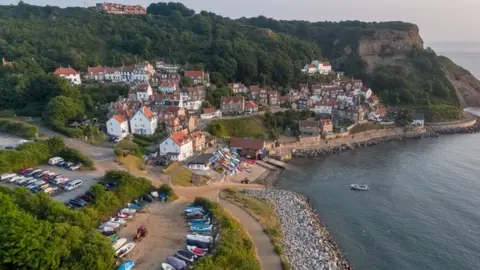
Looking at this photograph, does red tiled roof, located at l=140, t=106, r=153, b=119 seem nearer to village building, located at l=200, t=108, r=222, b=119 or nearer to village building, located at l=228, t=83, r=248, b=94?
village building, located at l=200, t=108, r=222, b=119

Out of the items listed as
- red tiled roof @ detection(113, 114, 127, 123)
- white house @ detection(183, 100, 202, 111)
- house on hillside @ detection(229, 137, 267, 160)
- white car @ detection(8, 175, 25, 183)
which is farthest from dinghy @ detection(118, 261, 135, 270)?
white house @ detection(183, 100, 202, 111)

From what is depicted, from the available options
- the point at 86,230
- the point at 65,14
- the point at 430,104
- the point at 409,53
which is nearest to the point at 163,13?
the point at 65,14

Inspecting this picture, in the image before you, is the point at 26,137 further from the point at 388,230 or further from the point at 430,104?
the point at 430,104

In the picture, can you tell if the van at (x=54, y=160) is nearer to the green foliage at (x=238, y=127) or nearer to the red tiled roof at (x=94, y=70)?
the green foliage at (x=238, y=127)

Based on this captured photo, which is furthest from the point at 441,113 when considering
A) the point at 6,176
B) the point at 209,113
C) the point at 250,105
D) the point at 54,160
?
the point at 6,176

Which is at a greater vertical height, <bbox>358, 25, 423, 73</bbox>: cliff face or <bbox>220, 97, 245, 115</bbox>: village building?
<bbox>358, 25, 423, 73</bbox>: cliff face

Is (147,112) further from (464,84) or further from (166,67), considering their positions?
(464,84)

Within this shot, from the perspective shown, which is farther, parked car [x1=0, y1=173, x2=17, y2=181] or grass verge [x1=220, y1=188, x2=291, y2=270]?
parked car [x1=0, y1=173, x2=17, y2=181]
